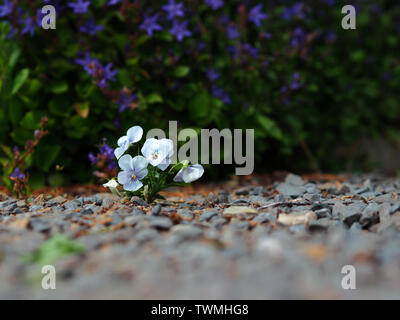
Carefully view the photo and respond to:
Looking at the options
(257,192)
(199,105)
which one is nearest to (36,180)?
(199,105)

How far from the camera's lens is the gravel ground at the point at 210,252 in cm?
108

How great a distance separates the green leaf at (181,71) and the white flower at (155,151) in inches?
45.3

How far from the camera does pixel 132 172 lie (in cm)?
201

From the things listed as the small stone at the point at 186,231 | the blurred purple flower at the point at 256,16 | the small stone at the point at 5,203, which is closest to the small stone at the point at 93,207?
the small stone at the point at 5,203

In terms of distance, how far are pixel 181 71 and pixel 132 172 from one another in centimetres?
124

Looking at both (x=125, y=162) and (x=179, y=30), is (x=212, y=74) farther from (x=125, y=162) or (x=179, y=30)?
(x=125, y=162)

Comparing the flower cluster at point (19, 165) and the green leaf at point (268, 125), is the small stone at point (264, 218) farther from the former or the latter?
the green leaf at point (268, 125)

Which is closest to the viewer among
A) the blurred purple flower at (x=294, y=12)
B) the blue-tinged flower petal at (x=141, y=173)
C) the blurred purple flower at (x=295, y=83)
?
the blue-tinged flower petal at (x=141, y=173)

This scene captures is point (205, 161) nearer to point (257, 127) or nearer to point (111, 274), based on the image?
point (257, 127)

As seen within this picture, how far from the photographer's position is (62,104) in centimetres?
294

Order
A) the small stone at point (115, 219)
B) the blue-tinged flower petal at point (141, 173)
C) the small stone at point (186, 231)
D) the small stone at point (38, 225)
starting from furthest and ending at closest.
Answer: the blue-tinged flower petal at point (141, 173), the small stone at point (115, 219), the small stone at point (38, 225), the small stone at point (186, 231)

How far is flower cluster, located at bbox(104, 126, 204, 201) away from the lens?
6.51ft

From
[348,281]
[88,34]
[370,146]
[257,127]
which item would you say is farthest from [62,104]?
[370,146]
